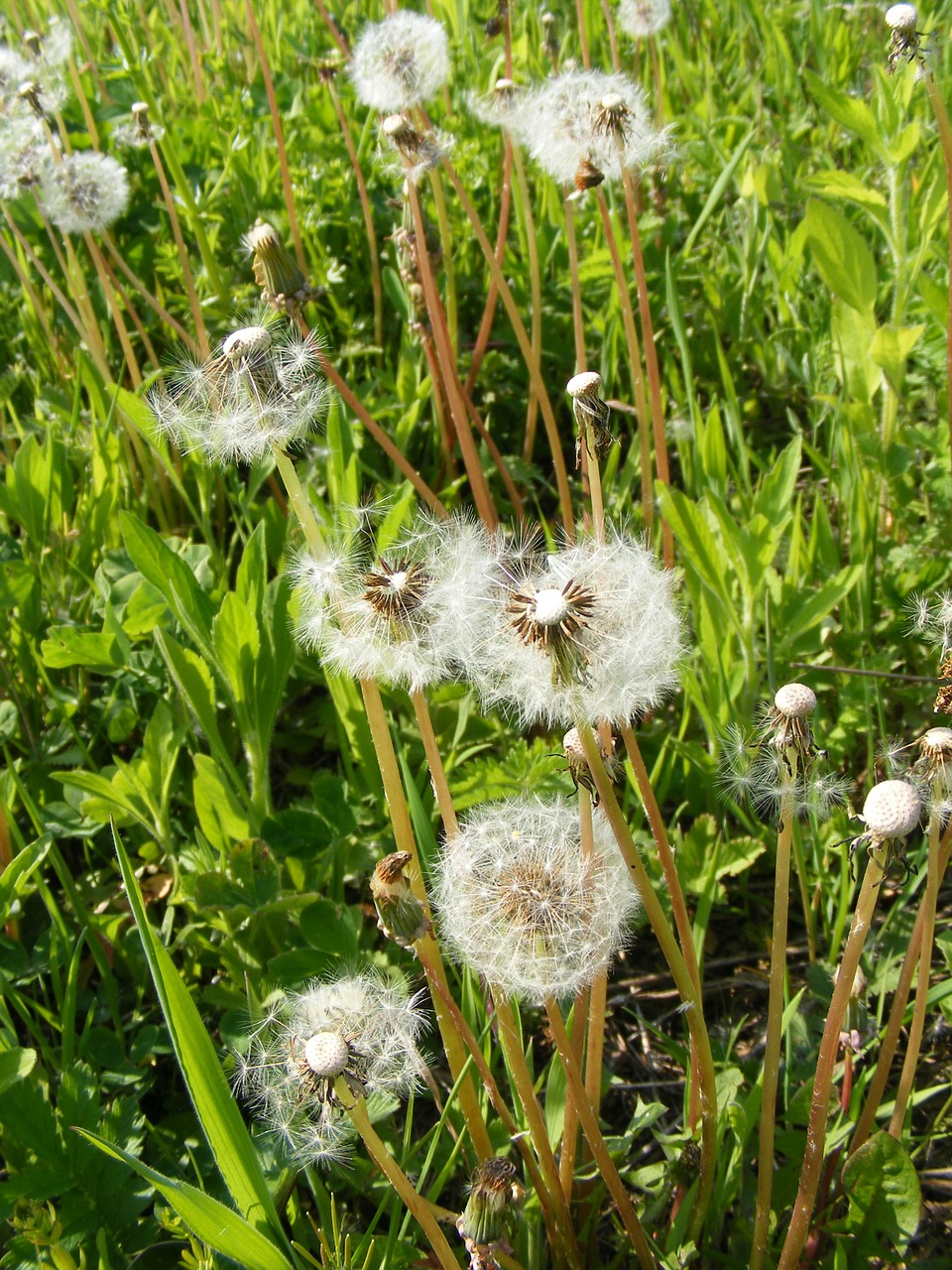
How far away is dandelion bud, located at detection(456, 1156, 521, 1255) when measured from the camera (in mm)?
1279

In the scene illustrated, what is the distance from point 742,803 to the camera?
7.15 feet

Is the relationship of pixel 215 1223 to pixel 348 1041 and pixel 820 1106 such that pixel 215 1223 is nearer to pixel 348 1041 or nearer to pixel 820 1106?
pixel 348 1041

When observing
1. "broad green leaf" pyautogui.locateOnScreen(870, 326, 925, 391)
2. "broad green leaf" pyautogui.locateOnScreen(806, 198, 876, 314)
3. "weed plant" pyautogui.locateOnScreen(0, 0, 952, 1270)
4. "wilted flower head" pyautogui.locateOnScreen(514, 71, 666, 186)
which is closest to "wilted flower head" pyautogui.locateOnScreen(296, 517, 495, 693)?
"weed plant" pyautogui.locateOnScreen(0, 0, 952, 1270)

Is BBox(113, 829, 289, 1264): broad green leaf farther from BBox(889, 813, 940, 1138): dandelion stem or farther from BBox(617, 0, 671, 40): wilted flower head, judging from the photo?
BBox(617, 0, 671, 40): wilted flower head

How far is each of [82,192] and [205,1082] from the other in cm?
266

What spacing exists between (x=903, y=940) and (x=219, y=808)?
4.02 ft

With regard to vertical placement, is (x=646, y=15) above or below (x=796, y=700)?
above

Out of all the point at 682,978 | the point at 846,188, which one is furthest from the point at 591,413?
the point at 846,188

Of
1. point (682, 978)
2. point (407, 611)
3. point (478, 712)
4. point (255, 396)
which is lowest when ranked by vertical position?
point (478, 712)

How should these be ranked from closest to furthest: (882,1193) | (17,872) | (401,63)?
(882,1193)
(17,872)
(401,63)

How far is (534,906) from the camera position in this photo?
1.31m

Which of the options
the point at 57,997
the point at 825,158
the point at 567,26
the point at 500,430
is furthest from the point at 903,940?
the point at 567,26

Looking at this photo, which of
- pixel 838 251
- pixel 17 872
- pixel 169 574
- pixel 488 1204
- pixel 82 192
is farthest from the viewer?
pixel 82 192

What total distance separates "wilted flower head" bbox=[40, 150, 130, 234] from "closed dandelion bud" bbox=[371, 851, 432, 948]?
2.40m
